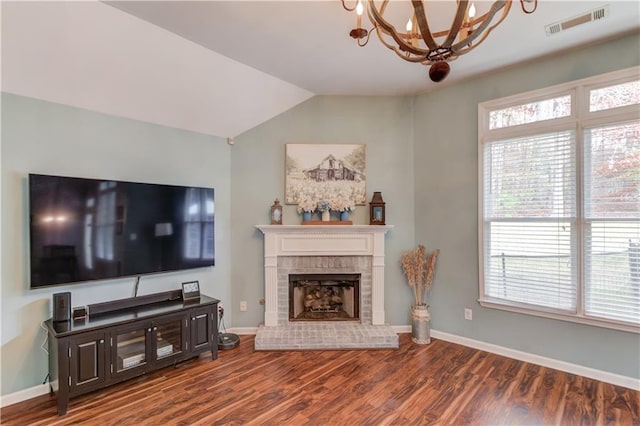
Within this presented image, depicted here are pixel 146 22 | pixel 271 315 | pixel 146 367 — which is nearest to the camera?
pixel 146 22

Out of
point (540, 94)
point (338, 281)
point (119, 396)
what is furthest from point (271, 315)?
point (540, 94)

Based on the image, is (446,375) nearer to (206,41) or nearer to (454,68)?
(454,68)

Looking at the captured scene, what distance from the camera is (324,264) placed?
12.5 ft

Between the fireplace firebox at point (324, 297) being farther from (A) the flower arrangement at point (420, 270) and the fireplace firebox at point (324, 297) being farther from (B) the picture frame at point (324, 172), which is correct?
(B) the picture frame at point (324, 172)

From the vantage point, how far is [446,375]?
2869mm

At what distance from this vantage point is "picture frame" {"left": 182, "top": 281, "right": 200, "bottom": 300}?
3.23 meters

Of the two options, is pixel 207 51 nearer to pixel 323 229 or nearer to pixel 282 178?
pixel 282 178

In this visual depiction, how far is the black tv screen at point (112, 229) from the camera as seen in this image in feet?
8.04

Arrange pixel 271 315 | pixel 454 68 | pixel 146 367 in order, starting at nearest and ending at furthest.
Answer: pixel 146 367, pixel 454 68, pixel 271 315

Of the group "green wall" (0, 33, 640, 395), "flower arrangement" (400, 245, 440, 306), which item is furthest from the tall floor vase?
"green wall" (0, 33, 640, 395)

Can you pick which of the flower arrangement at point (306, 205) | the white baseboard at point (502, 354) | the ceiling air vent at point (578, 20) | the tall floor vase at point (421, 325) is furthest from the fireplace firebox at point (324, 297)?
the ceiling air vent at point (578, 20)

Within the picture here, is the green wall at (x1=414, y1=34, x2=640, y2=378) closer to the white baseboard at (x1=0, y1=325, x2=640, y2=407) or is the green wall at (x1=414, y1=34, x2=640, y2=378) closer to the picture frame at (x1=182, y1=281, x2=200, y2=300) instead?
the white baseboard at (x1=0, y1=325, x2=640, y2=407)

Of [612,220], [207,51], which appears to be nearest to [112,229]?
[207,51]

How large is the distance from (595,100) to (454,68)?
1.25 meters
